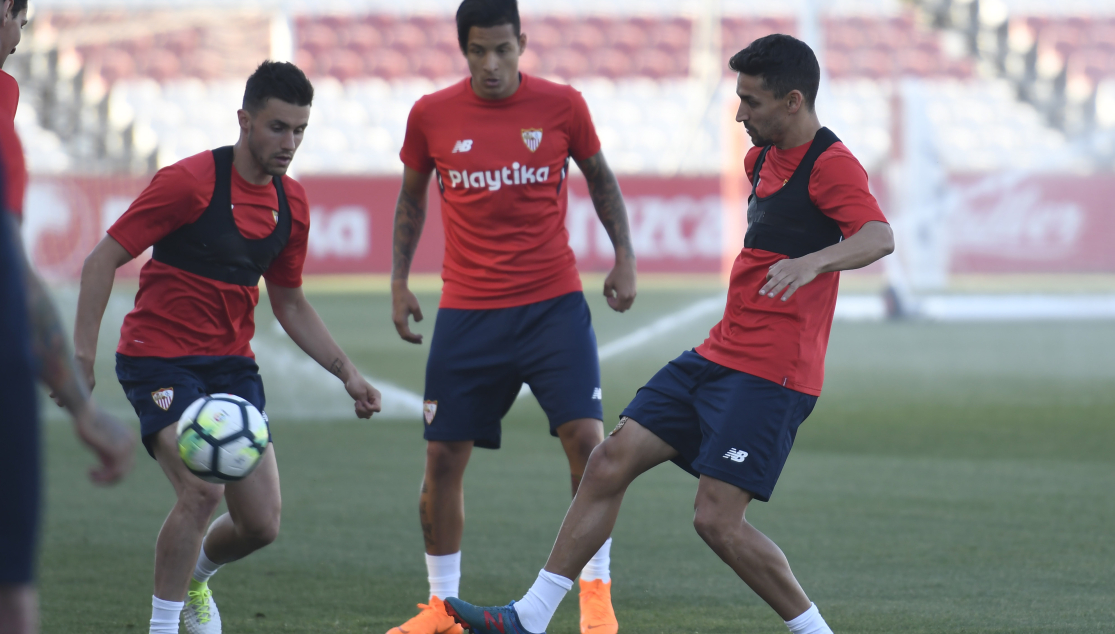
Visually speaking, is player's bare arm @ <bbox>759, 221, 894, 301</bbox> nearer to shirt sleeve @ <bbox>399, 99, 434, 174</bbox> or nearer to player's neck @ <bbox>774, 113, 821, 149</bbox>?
player's neck @ <bbox>774, 113, 821, 149</bbox>

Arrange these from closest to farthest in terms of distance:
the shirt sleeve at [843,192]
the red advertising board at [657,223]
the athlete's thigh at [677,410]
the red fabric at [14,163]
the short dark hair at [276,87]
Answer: the red fabric at [14,163]
the shirt sleeve at [843,192]
the athlete's thigh at [677,410]
the short dark hair at [276,87]
the red advertising board at [657,223]

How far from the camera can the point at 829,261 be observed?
3078mm

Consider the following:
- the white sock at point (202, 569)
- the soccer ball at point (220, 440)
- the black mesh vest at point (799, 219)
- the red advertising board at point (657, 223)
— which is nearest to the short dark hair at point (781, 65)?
the black mesh vest at point (799, 219)

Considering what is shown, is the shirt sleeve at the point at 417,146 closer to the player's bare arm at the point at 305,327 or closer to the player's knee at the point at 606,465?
the player's bare arm at the point at 305,327

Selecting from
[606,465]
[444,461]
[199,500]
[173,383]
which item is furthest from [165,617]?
[606,465]

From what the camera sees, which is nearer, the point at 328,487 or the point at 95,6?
the point at 328,487

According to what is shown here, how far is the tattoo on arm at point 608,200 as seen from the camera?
4.34 meters

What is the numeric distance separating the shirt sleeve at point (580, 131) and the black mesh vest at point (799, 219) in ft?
3.40

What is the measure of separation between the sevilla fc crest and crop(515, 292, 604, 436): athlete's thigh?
521 mm

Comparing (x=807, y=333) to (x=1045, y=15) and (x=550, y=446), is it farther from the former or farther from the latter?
(x=1045, y=15)

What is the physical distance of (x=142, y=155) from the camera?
74.0 ft

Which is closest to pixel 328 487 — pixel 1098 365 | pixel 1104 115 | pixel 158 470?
pixel 158 470

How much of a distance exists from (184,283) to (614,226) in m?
1.51

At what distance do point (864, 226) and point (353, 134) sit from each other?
22952 millimetres
